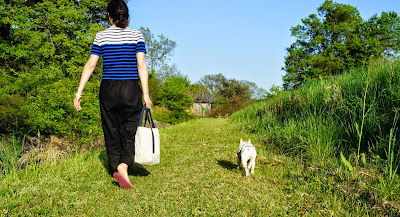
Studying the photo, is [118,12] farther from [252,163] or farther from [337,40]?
[337,40]

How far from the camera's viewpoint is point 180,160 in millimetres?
5352

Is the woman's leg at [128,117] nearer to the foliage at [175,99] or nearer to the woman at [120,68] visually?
the woman at [120,68]

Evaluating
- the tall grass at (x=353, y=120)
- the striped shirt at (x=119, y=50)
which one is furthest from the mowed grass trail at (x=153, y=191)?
the striped shirt at (x=119, y=50)

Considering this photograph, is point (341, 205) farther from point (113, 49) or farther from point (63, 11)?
point (63, 11)

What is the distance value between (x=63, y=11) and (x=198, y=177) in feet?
73.2

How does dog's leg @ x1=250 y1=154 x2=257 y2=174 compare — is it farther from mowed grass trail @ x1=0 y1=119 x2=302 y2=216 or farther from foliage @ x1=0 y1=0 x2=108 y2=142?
foliage @ x1=0 y1=0 x2=108 y2=142

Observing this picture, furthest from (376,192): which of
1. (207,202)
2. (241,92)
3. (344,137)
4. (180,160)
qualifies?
(241,92)

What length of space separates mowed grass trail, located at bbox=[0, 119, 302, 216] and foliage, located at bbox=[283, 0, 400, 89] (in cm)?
2536

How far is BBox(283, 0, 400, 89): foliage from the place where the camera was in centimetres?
2744

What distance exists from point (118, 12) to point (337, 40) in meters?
31.2

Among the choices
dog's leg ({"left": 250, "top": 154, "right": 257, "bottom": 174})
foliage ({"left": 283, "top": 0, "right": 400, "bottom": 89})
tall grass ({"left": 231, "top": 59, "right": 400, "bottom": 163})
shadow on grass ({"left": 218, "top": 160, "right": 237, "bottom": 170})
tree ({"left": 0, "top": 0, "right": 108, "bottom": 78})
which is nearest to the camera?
dog's leg ({"left": 250, "top": 154, "right": 257, "bottom": 174})

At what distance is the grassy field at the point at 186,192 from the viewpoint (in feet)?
9.16

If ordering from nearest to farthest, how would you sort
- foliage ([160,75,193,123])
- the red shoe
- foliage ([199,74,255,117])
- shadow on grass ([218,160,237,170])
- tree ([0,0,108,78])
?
the red shoe → shadow on grass ([218,160,237,170]) → tree ([0,0,108,78]) → foliage ([160,75,193,123]) → foliage ([199,74,255,117])

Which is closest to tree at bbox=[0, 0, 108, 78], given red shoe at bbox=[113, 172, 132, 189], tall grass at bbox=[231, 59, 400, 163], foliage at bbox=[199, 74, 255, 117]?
red shoe at bbox=[113, 172, 132, 189]
